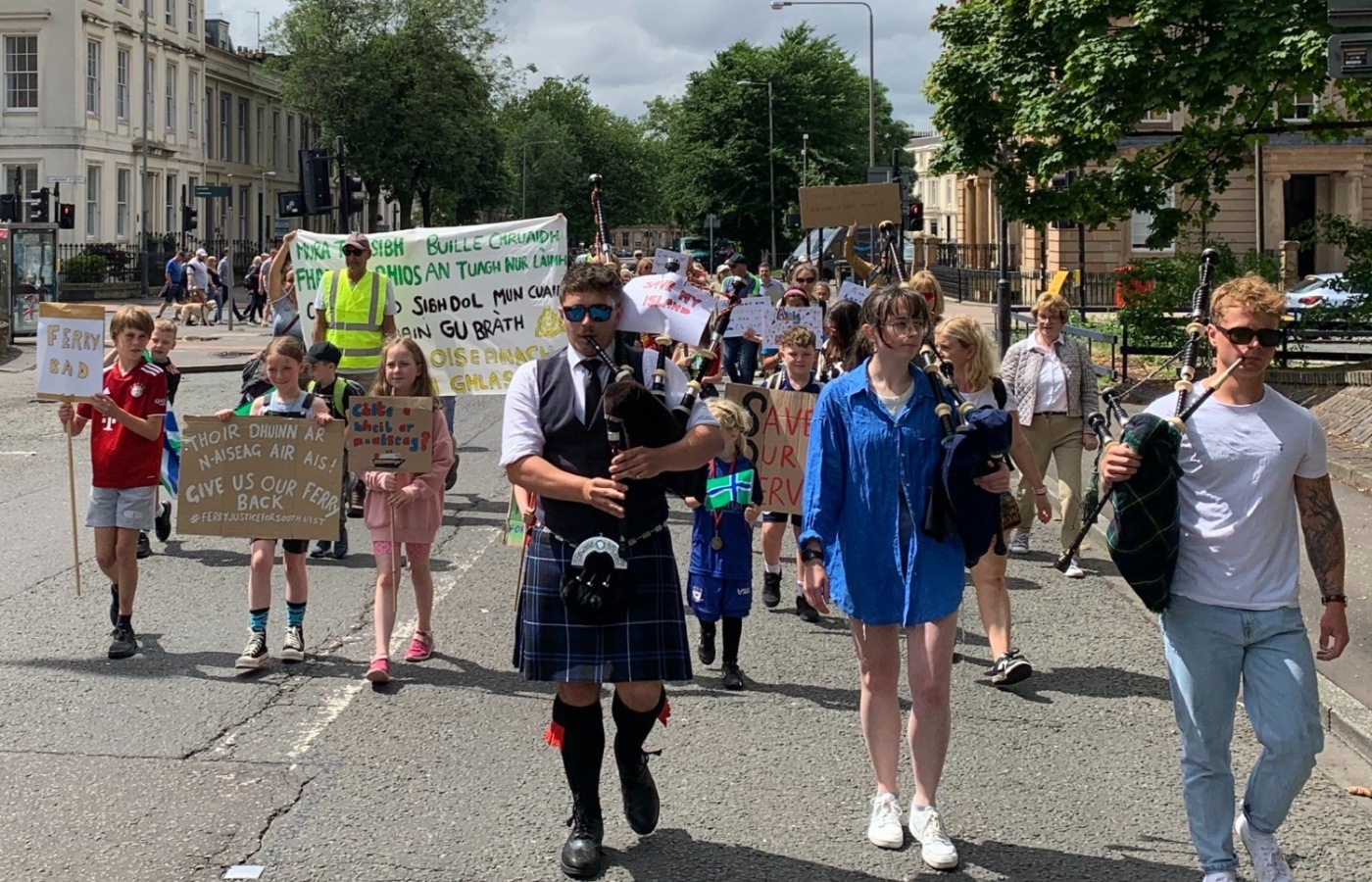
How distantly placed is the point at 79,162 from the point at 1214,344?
171ft

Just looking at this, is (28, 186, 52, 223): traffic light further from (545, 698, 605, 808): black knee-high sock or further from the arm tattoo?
the arm tattoo

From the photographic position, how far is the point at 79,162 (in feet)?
170

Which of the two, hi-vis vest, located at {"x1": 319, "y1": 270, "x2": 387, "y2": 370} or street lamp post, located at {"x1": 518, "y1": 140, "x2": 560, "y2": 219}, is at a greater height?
street lamp post, located at {"x1": 518, "y1": 140, "x2": 560, "y2": 219}

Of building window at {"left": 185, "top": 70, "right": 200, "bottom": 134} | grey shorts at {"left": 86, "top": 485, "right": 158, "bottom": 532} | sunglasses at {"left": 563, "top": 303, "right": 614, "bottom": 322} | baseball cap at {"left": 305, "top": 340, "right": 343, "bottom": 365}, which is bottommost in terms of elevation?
grey shorts at {"left": 86, "top": 485, "right": 158, "bottom": 532}

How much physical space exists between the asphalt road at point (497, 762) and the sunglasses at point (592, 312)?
1.70 meters

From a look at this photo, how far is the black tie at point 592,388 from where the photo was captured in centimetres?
490

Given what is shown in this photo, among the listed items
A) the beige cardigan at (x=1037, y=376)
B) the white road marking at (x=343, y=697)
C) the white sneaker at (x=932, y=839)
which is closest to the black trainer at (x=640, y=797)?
the white sneaker at (x=932, y=839)

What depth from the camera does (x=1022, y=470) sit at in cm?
721

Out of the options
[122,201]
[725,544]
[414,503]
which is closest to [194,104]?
[122,201]

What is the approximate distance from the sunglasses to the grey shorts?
372cm

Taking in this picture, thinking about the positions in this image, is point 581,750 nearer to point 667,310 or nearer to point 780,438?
point 667,310

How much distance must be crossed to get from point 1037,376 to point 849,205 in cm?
1072

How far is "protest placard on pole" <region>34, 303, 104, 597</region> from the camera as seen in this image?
8.02 meters

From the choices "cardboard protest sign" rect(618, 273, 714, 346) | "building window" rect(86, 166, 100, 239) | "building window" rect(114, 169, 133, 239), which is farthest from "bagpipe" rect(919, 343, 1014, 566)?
"building window" rect(114, 169, 133, 239)
